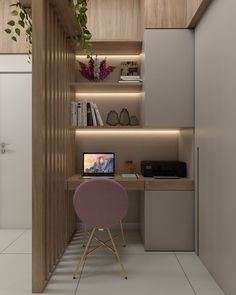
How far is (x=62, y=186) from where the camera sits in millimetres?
3801

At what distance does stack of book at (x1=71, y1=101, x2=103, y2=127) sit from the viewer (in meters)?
4.40

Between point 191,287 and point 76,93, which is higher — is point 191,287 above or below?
below

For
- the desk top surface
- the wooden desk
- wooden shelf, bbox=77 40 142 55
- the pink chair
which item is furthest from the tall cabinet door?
the pink chair

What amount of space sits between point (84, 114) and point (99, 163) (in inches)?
26.5

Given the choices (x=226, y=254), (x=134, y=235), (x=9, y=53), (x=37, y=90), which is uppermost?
(x=9, y=53)

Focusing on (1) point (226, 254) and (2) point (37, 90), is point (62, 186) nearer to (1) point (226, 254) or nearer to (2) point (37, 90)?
(2) point (37, 90)

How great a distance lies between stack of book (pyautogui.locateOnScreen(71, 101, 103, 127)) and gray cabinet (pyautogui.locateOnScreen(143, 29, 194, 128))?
0.74 m

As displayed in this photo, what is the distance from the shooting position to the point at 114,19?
471cm

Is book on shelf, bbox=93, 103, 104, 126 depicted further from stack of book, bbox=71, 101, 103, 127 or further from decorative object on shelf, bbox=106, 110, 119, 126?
decorative object on shelf, bbox=106, 110, 119, 126

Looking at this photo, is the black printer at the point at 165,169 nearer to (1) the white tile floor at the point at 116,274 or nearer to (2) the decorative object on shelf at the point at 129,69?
(1) the white tile floor at the point at 116,274

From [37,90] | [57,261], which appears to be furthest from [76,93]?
[57,261]

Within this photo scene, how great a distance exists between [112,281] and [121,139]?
2215 millimetres

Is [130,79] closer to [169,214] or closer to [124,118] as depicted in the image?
[124,118]

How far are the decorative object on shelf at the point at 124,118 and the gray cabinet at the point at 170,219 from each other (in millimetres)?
1130
